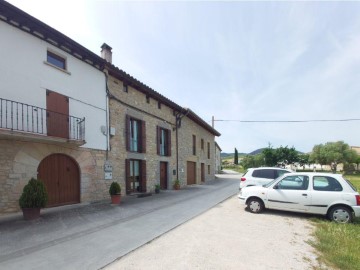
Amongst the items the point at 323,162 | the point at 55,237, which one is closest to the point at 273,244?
the point at 55,237

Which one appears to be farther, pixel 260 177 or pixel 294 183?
pixel 260 177

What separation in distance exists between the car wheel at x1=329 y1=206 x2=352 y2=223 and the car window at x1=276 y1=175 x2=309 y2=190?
93 cm

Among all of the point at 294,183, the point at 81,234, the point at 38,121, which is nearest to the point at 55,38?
the point at 38,121

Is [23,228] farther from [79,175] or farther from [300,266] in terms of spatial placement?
[300,266]

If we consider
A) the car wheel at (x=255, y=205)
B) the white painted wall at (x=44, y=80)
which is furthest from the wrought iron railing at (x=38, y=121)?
the car wheel at (x=255, y=205)

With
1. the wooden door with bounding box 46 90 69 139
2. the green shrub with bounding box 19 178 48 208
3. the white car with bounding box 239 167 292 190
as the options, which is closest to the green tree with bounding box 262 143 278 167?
the white car with bounding box 239 167 292 190

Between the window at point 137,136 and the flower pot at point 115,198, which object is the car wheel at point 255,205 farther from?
the window at point 137,136

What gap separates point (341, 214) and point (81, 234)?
6941mm

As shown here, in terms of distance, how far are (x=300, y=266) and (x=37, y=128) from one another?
7.88 metres

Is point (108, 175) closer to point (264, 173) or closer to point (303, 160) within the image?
point (264, 173)

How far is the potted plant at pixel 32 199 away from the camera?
679 centimetres

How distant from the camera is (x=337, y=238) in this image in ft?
16.9

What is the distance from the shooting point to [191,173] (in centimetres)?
2014

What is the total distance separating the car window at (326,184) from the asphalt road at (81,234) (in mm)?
3719
